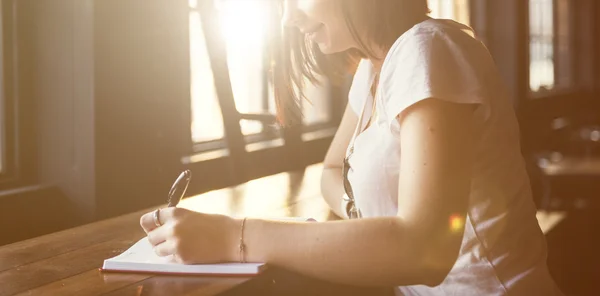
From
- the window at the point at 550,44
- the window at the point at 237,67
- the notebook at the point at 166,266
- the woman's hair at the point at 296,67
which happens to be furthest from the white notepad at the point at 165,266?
the window at the point at 550,44

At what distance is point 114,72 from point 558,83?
6.46 metres

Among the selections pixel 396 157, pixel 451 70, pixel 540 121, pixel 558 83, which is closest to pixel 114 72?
pixel 396 157

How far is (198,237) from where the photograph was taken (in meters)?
1.22

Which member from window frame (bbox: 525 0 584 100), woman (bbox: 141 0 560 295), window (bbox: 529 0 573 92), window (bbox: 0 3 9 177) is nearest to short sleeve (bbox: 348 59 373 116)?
woman (bbox: 141 0 560 295)

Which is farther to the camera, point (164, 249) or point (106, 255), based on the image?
point (106, 255)

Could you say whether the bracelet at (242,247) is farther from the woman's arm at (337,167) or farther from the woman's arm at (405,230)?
the woman's arm at (337,167)

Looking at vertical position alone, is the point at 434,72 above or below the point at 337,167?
above

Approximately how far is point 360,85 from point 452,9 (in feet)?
11.8

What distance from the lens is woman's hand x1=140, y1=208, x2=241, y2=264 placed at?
121 cm

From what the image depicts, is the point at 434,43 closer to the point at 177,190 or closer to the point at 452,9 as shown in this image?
the point at 177,190

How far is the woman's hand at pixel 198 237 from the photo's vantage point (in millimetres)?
1213

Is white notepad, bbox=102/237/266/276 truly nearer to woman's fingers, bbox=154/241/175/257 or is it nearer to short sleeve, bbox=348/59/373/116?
woman's fingers, bbox=154/241/175/257

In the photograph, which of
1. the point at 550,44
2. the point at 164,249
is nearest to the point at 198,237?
the point at 164,249

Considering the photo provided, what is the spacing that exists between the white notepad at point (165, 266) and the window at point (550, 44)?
5.86m
